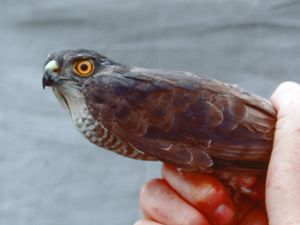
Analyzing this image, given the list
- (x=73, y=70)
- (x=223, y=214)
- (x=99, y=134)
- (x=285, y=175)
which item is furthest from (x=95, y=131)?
(x=285, y=175)

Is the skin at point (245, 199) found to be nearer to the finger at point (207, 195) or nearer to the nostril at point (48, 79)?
the finger at point (207, 195)

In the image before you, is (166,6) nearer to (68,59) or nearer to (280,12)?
(280,12)

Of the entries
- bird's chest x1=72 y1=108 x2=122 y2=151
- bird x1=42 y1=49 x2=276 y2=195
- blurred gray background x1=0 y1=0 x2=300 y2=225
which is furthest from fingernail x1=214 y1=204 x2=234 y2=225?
blurred gray background x1=0 y1=0 x2=300 y2=225

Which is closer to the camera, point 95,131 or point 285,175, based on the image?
point 285,175

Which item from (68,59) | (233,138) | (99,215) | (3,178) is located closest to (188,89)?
(233,138)

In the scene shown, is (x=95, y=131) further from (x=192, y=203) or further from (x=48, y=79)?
(x=192, y=203)

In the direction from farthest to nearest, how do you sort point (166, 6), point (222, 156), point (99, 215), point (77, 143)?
1. point (166, 6)
2. point (77, 143)
3. point (99, 215)
4. point (222, 156)
